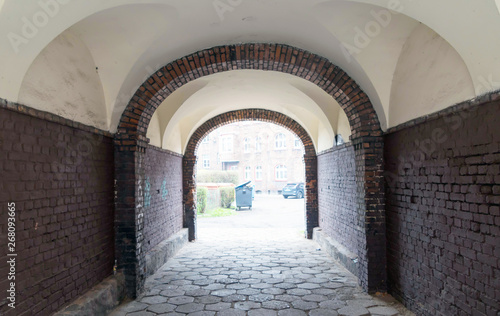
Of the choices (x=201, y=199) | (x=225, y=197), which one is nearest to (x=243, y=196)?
(x=225, y=197)

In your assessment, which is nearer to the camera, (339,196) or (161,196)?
(339,196)

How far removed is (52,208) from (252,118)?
7.45m

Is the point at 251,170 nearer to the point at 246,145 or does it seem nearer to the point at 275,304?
the point at 246,145

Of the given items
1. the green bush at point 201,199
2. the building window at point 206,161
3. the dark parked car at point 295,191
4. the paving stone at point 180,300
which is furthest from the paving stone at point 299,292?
the building window at point 206,161

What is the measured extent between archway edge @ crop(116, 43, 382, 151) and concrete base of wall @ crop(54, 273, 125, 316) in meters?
1.96

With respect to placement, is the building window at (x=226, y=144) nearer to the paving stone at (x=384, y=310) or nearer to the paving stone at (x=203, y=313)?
the paving stone at (x=203, y=313)

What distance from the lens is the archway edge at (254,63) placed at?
5148 mm

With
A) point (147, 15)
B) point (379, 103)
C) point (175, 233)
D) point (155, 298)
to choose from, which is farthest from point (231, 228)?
point (147, 15)

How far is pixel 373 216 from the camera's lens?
4.99m

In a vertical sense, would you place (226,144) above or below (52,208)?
above

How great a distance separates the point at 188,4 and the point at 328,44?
198 centimetres

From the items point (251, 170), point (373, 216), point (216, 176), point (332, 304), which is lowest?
point (332, 304)

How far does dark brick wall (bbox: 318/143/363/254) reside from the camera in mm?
6137

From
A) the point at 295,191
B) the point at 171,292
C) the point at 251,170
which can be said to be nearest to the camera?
the point at 171,292
